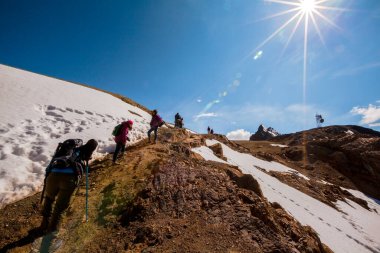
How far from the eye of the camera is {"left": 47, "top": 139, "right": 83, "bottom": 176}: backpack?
659cm

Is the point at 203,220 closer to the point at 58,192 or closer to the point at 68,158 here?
the point at 58,192

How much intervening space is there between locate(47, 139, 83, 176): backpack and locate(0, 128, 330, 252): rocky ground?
6.85 feet

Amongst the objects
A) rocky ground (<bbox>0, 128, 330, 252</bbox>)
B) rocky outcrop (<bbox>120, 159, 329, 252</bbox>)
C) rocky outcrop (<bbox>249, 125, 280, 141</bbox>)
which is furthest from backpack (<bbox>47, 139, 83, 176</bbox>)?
rocky outcrop (<bbox>249, 125, 280, 141</bbox>)

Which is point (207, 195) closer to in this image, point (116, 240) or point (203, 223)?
point (203, 223)

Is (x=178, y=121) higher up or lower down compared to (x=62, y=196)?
higher up

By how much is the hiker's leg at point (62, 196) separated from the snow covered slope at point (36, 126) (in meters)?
3.22

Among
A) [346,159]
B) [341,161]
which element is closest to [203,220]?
[341,161]

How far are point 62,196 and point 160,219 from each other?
3157mm

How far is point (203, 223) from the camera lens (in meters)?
7.80

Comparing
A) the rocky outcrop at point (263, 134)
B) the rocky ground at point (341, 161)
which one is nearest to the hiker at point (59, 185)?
the rocky ground at point (341, 161)

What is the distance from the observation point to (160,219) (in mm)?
7754

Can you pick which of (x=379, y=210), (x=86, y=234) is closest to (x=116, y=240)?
(x=86, y=234)

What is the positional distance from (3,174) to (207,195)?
331 inches

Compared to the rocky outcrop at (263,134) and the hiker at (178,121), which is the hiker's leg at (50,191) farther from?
the rocky outcrop at (263,134)
